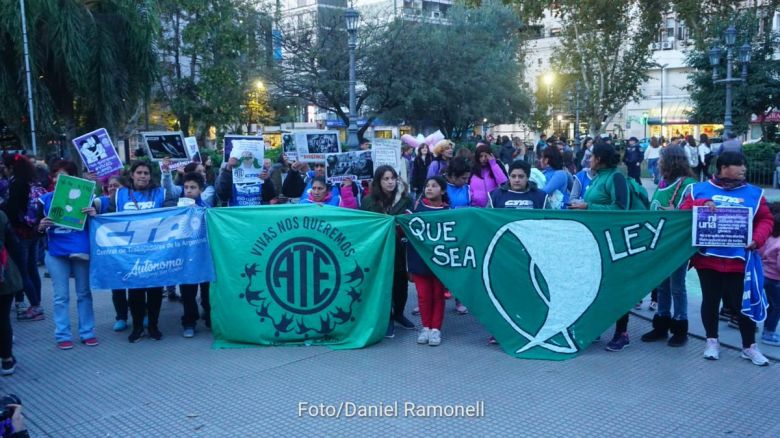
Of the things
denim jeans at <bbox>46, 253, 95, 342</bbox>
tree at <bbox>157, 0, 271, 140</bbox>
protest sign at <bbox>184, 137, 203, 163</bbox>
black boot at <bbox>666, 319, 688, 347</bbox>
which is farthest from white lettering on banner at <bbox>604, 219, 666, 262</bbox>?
tree at <bbox>157, 0, 271, 140</bbox>

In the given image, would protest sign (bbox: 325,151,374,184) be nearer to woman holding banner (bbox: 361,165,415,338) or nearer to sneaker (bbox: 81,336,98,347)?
woman holding banner (bbox: 361,165,415,338)

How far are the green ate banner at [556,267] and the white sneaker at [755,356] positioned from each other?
866mm

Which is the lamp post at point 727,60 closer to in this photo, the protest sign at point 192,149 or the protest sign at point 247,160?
the protest sign at point 192,149

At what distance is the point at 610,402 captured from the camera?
5.00m

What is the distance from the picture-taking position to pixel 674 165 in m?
6.45

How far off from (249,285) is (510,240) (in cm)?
234

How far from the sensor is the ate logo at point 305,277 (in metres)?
6.40

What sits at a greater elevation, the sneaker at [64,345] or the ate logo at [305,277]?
the ate logo at [305,277]

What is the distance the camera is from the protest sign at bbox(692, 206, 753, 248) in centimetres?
548

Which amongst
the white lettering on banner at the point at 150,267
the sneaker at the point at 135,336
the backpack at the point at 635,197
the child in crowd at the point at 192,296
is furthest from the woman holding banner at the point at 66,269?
the backpack at the point at 635,197

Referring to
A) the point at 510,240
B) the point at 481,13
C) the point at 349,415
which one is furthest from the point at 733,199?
the point at 481,13

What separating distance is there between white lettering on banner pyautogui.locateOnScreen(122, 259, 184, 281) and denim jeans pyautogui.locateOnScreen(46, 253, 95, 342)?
1.36 feet

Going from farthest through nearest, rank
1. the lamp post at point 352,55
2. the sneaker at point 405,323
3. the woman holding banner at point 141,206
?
the lamp post at point 352,55, the sneaker at point 405,323, the woman holding banner at point 141,206

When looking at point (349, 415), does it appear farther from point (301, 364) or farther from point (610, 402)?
point (610, 402)
